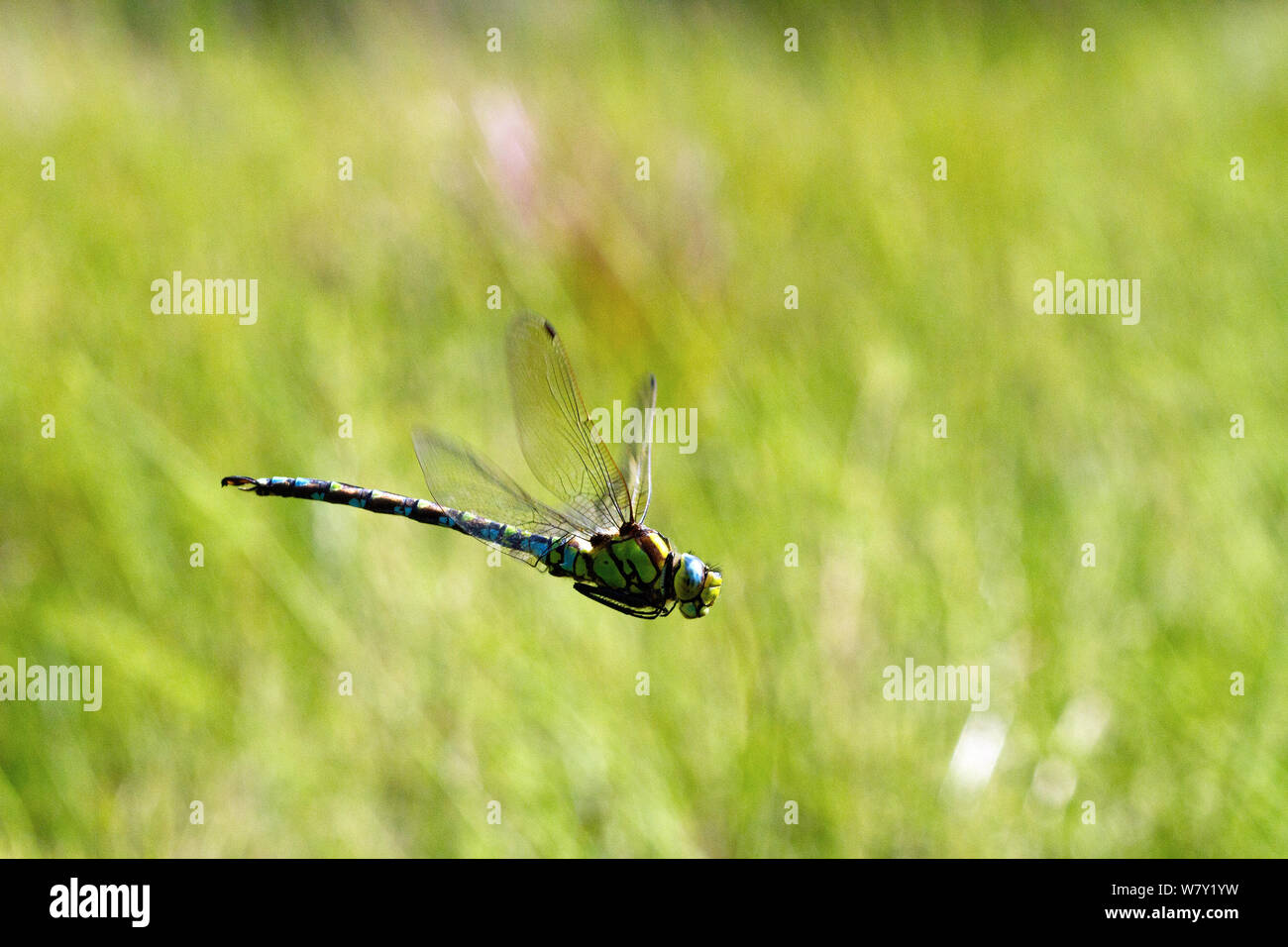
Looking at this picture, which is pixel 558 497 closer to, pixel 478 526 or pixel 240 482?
pixel 478 526

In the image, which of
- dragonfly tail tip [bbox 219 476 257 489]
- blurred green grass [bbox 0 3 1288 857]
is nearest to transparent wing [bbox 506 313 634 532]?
dragonfly tail tip [bbox 219 476 257 489]

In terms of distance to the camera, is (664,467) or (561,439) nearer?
(561,439)

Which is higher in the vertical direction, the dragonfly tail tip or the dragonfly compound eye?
the dragonfly tail tip

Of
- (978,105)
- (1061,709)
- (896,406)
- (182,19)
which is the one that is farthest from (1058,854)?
(182,19)

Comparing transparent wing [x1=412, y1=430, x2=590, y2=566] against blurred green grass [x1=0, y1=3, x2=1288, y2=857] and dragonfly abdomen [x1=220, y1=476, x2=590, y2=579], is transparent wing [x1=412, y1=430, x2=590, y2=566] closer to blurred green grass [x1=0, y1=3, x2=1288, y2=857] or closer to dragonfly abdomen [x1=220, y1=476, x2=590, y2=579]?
dragonfly abdomen [x1=220, y1=476, x2=590, y2=579]

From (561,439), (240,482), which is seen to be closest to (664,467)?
(561,439)

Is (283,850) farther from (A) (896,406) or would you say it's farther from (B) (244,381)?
(A) (896,406)

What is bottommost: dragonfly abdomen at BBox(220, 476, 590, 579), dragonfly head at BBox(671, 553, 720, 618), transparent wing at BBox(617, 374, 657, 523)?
dragonfly head at BBox(671, 553, 720, 618)

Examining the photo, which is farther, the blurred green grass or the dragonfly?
the blurred green grass
